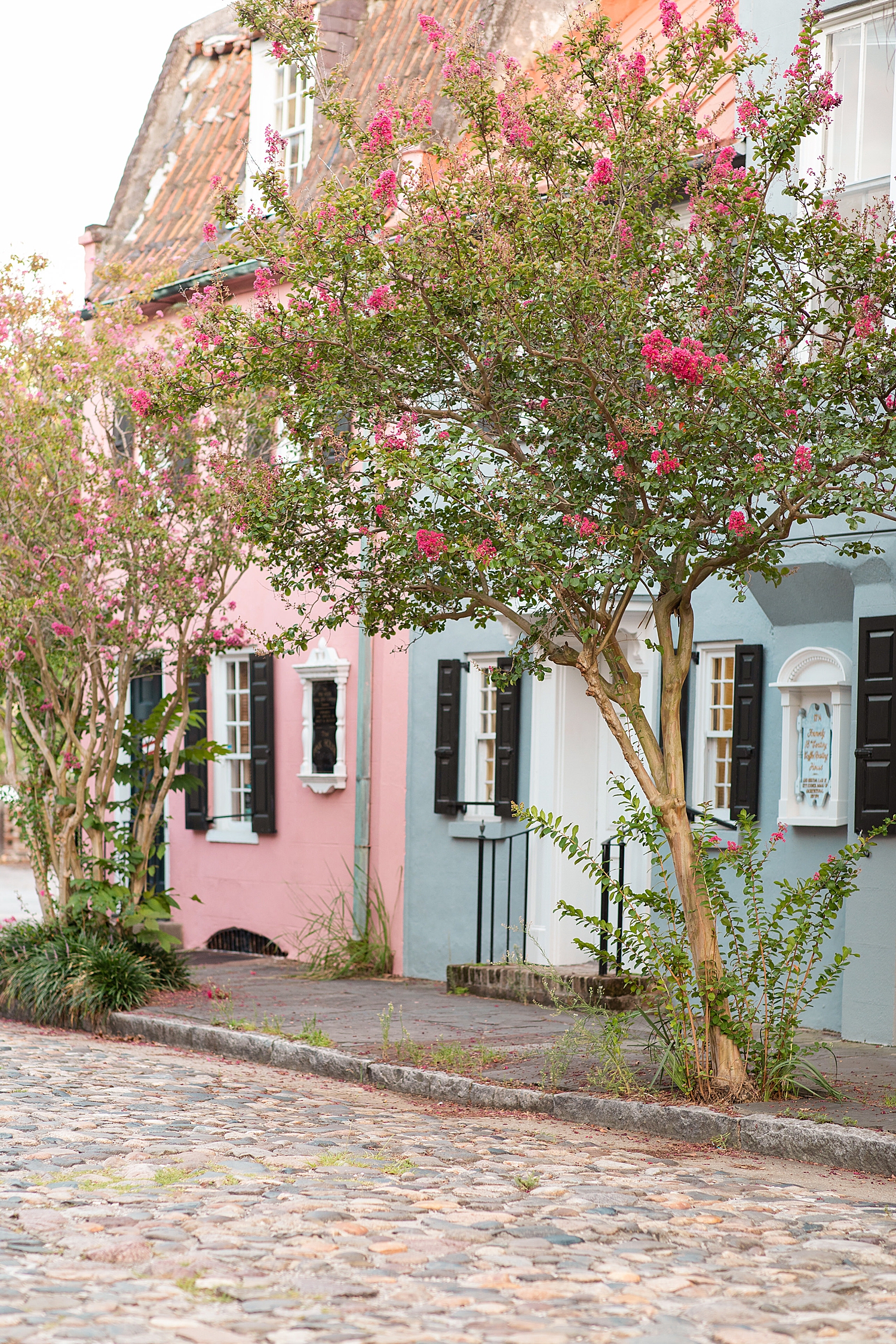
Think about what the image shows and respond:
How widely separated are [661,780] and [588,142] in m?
3.45

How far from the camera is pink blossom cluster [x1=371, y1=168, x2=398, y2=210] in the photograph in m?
8.48

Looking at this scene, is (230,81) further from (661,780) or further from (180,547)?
(661,780)

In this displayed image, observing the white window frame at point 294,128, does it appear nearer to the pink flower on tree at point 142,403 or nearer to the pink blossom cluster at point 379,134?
the pink flower on tree at point 142,403

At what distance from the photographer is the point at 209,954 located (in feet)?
56.8

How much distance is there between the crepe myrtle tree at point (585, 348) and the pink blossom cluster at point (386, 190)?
1 centimetres

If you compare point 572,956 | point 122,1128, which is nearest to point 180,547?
point 572,956

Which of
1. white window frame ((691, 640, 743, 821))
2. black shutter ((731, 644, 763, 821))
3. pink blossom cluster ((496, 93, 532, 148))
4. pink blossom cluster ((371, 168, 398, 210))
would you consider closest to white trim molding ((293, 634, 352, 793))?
white window frame ((691, 640, 743, 821))

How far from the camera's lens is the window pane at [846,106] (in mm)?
11234

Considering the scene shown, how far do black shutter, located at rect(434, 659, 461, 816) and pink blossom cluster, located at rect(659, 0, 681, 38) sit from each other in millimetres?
7182

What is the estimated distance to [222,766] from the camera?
18.1 metres

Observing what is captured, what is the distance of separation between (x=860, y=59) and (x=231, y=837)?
33.5ft

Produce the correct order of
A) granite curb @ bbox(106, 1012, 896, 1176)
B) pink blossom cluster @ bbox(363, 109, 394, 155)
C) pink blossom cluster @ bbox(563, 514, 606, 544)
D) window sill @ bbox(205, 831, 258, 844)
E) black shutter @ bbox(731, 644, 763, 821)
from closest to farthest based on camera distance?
granite curb @ bbox(106, 1012, 896, 1176) → pink blossom cluster @ bbox(563, 514, 606, 544) → pink blossom cluster @ bbox(363, 109, 394, 155) → black shutter @ bbox(731, 644, 763, 821) → window sill @ bbox(205, 831, 258, 844)

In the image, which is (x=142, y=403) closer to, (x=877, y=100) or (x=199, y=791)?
(x=877, y=100)

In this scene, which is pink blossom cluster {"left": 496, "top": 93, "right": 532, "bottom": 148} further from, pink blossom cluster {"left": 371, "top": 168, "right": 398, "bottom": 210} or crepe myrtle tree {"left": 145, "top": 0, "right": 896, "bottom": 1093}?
pink blossom cluster {"left": 371, "top": 168, "right": 398, "bottom": 210}
